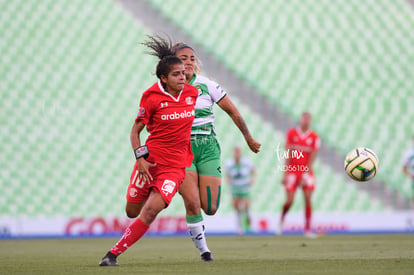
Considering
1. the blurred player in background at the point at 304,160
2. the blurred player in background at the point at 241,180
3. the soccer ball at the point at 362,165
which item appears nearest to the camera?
the soccer ball at the point at 362,165

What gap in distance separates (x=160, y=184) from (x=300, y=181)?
21.3ft

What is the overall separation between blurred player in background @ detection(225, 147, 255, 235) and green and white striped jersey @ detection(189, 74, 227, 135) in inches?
279

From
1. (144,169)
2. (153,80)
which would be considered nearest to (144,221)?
(144,169)

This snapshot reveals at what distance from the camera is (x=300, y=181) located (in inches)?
479

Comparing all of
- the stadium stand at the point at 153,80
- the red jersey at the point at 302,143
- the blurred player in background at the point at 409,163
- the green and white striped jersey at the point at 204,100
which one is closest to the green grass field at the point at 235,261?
the green and white striped jersey at the point at 204,100

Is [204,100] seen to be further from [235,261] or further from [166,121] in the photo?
[235,261]

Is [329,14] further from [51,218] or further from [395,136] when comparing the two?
[51,218]

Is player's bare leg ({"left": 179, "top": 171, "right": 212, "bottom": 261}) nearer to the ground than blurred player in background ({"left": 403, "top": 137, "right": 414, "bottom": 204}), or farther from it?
nearer to the ground

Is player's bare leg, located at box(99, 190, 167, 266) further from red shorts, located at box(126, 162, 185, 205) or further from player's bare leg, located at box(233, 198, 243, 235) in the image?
player's bare leg, located at box(233, 198, 243, 235)

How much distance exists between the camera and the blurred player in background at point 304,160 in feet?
39.3

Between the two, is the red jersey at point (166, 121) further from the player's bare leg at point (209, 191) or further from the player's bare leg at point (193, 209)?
the player's bare leg at point (209, 191)

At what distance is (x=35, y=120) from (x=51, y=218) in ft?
8.18

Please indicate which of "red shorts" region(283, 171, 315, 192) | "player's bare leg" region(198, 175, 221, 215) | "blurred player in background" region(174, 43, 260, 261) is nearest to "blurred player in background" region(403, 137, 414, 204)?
"red shorts" region(283, 171, 315, 192)

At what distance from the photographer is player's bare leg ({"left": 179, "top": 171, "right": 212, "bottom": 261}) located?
6465 mm
